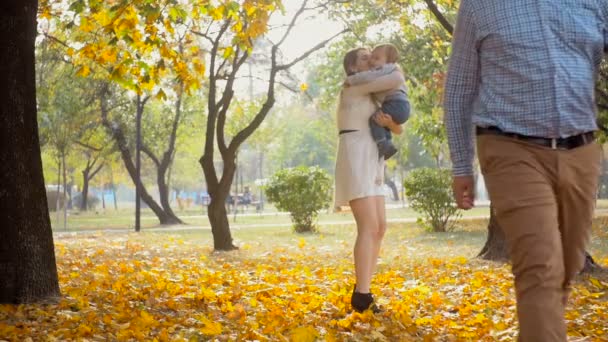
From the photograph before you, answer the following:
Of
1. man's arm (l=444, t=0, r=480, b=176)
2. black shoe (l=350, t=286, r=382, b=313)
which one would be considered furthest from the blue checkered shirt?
black shoe (l=350, t=286, r=382, b=313)

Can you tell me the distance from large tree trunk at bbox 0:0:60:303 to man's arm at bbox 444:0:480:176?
14.6ft

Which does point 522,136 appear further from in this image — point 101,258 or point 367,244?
point 101,258

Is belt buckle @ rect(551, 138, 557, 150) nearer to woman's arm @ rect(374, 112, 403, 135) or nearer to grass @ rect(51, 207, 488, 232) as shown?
woman's arm @ rect(374, 112, 403, 135)

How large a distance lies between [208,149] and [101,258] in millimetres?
2681

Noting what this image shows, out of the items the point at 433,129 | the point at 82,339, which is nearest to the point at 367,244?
the point at 82,339

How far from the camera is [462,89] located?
3449 millimetres

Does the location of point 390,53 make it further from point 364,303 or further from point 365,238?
point 364,303

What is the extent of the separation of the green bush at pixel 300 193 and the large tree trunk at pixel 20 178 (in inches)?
562

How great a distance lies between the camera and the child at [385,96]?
6012 millimetres

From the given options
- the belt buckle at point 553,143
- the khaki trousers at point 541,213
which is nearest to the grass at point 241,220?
the khaki trousers at point 541,213

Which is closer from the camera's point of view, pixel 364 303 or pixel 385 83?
pixel 385 83

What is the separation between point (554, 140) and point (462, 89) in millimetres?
476

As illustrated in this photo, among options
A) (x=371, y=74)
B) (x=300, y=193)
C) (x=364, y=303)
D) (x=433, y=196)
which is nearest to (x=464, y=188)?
(x=371, y=74)

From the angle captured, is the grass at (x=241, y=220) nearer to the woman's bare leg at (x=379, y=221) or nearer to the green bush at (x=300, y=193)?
the green bush at (x=300, y=193)
